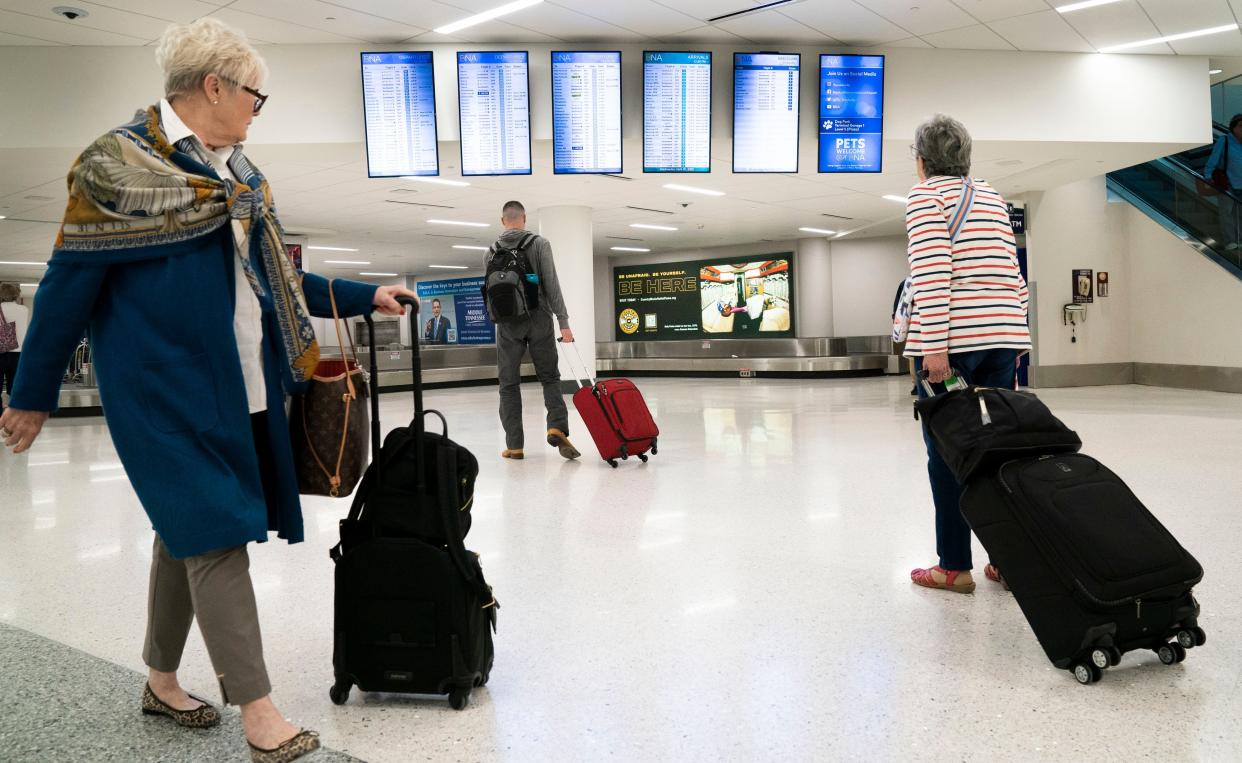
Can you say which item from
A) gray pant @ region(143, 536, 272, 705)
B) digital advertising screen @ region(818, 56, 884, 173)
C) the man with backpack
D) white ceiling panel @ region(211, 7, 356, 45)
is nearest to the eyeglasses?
gray pant @ region(143, 536, 272, 705)

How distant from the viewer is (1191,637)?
2.16 metres

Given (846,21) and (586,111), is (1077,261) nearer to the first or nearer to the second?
(846,21)

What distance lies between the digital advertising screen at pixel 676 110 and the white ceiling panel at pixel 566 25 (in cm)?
38

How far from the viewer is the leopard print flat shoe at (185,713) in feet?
6.40

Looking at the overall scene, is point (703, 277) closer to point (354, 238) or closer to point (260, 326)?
point (354, 238)

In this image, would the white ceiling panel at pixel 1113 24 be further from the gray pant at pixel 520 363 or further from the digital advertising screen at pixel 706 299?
the digital advertising screen at pixel 706 299

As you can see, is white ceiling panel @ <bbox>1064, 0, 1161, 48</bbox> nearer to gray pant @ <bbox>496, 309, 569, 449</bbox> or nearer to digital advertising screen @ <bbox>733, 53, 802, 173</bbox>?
digital advertising screen @ <bbox>733, 53, 802, 173</bbox>

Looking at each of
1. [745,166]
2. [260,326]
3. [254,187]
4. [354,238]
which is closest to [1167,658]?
[260,326]

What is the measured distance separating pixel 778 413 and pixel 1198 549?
20.4ft

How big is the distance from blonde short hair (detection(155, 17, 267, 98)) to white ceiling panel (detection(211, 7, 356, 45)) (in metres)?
6.42

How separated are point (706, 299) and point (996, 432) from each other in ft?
67.5

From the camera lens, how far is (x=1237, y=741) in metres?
1.77

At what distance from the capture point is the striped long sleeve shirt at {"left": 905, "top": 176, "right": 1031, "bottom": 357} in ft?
8.81

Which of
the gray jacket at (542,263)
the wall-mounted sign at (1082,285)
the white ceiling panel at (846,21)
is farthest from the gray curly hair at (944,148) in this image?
the wall-mounted sign at (1082,285)
